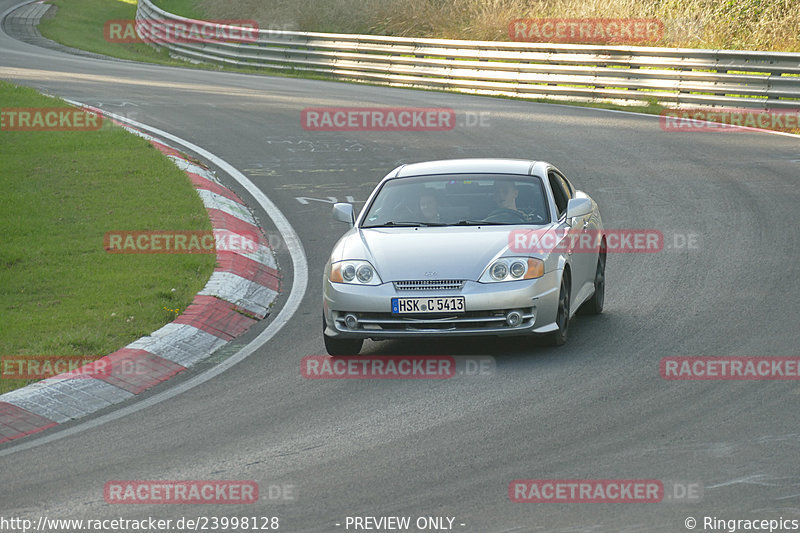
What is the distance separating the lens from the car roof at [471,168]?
10.5 m

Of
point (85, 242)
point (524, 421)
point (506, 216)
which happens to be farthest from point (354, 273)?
point (85, 242)

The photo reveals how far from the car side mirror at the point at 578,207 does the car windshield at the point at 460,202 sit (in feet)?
0.66

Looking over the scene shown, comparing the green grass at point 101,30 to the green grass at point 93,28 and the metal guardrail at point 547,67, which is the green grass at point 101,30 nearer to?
the green grass at point 93,28

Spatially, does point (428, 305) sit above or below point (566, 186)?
below

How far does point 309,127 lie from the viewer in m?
21.6

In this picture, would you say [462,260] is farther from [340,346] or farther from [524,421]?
[524,421]

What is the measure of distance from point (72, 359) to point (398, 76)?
20.9m

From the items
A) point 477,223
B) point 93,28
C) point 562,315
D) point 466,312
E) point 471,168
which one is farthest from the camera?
point 93,28

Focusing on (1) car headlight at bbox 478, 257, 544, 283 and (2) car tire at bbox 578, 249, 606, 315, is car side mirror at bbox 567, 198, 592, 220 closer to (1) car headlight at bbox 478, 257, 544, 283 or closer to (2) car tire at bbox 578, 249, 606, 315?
(2) car tire at bbox 578, 249, 606, 315

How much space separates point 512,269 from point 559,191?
1.96 metres

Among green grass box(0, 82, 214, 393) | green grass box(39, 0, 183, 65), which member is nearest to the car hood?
green grass box(0, 82, 214, 393)

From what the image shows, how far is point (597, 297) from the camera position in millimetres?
10633

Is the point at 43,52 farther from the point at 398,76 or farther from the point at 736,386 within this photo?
the point at 736,386

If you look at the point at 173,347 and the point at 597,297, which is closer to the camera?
the point at 173,347
